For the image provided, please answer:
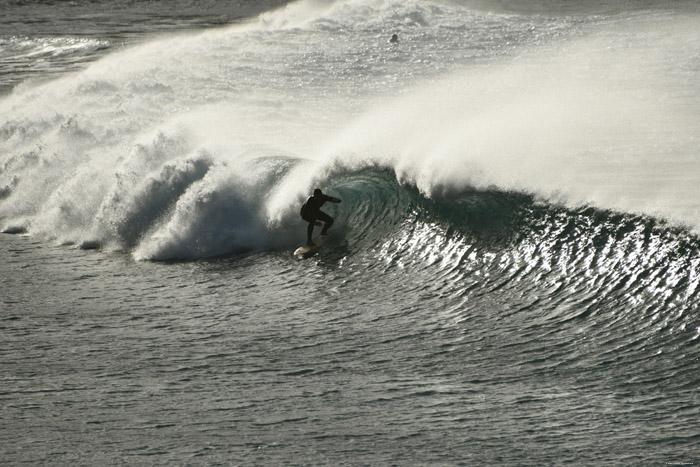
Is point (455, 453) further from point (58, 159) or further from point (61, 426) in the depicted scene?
point (58, 159)

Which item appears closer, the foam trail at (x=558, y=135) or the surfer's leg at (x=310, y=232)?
the foam trail at (x=558, y=135)

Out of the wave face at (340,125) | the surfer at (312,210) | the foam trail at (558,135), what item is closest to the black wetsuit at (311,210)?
the surfer at (312,210)

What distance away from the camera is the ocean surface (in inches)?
329

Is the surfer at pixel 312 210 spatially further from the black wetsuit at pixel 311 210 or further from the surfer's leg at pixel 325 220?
the surfer's leg at pixel 325 220

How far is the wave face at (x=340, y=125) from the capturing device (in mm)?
14773

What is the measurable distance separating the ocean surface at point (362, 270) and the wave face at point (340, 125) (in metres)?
0.08

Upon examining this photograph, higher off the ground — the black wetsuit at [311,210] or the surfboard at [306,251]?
the black wetsuit at [311,210]

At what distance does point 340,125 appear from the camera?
850 inches

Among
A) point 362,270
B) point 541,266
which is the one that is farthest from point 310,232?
point 541,266

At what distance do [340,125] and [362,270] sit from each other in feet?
30.1

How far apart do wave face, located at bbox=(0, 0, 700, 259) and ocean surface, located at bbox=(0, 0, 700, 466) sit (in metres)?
0.08

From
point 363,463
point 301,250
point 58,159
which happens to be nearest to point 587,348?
point 363,463

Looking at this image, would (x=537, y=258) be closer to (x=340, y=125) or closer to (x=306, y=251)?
(x=306, y=251)

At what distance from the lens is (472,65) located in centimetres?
2783
